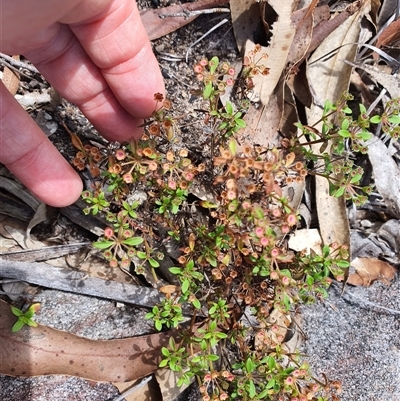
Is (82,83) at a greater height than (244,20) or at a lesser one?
greater

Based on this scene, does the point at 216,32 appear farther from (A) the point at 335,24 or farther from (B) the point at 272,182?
(B) the point at 272,182

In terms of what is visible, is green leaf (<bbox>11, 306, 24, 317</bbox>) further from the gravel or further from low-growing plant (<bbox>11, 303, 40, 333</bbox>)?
the gravel

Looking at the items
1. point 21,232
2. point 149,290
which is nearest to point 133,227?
point 149,290

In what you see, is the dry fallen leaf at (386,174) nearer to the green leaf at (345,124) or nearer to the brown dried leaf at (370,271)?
the brown dried leaf at (370,271)

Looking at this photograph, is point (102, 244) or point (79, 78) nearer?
point (102, 244)

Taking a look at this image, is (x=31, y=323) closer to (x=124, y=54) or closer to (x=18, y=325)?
(x=18, y=325)

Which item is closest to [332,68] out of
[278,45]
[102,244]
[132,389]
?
[278,45]
